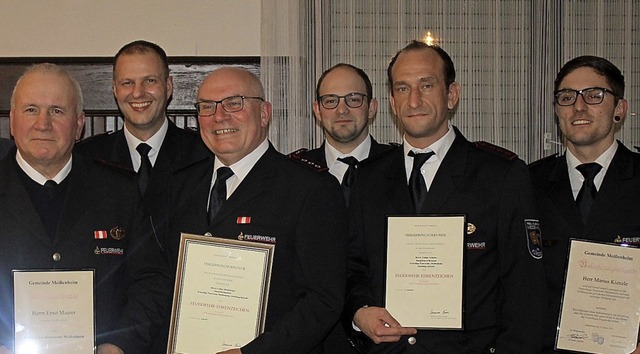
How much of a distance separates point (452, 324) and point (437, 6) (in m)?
3.53

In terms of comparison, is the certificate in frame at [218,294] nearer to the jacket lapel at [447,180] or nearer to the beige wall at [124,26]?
the jacket lapel at [447,180]

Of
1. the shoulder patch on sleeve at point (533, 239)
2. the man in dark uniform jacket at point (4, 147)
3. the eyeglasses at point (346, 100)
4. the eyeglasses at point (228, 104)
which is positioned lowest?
the shoulder patch on sleeve at point (533, 239)

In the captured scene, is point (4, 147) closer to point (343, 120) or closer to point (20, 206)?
point (20, 206)

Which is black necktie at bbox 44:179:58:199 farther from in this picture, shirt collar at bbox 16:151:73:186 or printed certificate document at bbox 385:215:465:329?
printed certificate document at bbox 385:215:465:329

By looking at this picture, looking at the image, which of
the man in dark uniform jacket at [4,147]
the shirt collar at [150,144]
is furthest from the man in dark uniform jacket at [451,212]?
the man in dark uniform jacket at [4,147]

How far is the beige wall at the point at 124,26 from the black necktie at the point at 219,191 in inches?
112

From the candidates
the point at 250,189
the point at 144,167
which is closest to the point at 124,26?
the point at 144,167

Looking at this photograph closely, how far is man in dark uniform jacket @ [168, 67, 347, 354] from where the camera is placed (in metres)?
2.93

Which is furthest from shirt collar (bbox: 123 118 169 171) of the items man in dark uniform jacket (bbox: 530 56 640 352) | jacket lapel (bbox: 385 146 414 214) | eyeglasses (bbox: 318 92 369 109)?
man in dark uniform jacket (bbox: 530 56 640 352)

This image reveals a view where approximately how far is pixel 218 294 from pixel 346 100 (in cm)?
163

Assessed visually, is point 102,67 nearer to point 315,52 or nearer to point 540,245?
point 315,52

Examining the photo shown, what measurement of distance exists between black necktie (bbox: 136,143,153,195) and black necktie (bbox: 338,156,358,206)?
978 millimetres

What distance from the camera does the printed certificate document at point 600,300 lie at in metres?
3.05

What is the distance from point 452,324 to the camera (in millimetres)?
2918
